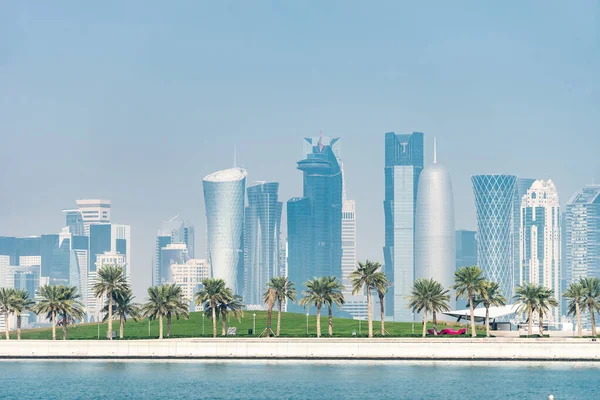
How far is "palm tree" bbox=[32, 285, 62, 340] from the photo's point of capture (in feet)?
511

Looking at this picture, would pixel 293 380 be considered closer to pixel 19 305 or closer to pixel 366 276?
pixel 366 276

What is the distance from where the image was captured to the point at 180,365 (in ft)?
478

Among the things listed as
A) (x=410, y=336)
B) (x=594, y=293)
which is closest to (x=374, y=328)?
(x=410, y=336)

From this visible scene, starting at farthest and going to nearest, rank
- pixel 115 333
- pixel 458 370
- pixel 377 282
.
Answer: pixel 115 333, pixel 377 282, pixel 458 370

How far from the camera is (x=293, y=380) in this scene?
127125 millimetres

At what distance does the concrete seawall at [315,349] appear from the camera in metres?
147

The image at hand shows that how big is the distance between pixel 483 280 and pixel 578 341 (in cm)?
1518

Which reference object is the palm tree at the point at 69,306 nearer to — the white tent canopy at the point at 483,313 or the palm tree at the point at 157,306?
the palm tree at the point at 157,306

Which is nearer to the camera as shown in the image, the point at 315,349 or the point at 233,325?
the point at 315,349

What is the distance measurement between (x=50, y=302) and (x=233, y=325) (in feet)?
118

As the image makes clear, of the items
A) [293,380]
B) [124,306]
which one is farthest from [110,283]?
[293,380]

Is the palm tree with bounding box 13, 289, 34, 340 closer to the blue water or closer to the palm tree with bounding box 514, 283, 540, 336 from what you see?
the blue water

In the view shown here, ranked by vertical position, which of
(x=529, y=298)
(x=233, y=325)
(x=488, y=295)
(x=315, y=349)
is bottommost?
(x=315, y=349)

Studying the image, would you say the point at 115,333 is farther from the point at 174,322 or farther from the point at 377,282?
the point at 377,282
